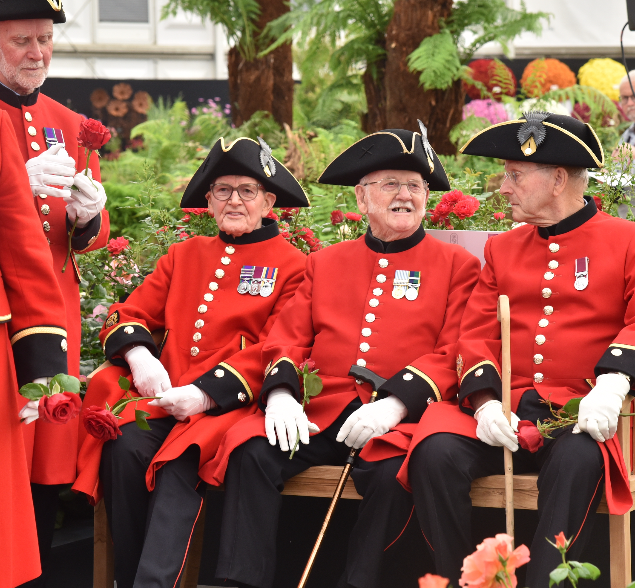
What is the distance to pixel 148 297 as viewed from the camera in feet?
11.1

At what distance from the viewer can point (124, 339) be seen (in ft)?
10.4

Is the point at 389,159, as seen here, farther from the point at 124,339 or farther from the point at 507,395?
the point at 124,339

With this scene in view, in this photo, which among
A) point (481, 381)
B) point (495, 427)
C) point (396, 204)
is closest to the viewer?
point (495, 427)

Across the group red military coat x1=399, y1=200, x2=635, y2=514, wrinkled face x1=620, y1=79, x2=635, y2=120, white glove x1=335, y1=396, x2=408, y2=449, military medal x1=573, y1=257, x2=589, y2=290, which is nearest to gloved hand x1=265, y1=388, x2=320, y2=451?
white glove x1=335, y1=396, x2=408, y2=449

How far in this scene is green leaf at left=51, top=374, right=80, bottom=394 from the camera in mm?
2240

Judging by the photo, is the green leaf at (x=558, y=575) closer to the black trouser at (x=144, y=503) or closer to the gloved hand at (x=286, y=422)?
the gloved hand at (x=286, y=422)

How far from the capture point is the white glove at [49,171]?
2.76m

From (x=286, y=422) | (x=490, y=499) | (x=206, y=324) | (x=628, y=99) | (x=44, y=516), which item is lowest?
(x=44, y=516)

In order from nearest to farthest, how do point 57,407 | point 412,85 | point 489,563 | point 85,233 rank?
point 489,563 < point 57,407 < point 85,233 < point 412,85

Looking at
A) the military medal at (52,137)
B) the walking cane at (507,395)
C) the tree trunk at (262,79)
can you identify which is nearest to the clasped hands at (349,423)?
the walking cane at (507,395)

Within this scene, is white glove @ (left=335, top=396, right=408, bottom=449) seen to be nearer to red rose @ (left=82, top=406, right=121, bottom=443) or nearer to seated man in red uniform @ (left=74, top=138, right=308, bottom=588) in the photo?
seated man in red uniform @ (left=74, top=138, right=308, bottom=588)

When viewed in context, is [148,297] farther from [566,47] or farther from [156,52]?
[156,52]

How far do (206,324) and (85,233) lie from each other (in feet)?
1.94

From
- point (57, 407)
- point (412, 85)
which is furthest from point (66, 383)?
point (412, 85)
